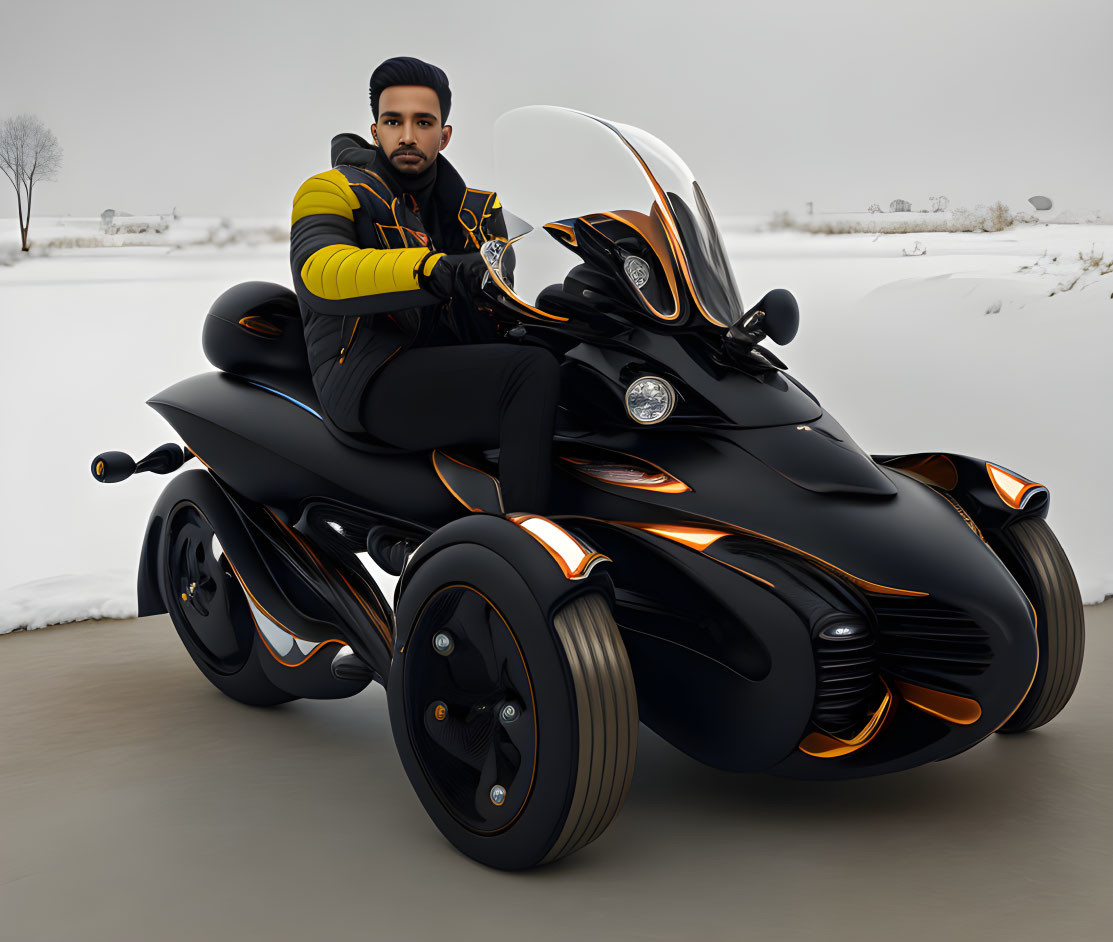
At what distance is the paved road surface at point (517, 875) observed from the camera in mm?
2090

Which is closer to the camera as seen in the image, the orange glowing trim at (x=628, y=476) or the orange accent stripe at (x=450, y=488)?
the orange glowing trim at (x=628, y=476)

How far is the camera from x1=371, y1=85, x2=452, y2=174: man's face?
9.29ft

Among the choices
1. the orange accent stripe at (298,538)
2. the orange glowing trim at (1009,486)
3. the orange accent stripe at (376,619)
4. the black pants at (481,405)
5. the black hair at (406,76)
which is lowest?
the orange accent stripe at (376,619)

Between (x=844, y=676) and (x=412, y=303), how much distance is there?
1.10 m

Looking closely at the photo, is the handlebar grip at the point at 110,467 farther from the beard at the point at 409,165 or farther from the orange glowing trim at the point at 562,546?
the orange glowing trim at the point at 562,546

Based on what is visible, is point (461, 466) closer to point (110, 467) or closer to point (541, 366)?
point (541, 366)

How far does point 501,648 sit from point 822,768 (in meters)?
0.64

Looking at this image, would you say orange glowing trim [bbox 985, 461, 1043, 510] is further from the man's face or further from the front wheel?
the front wheel

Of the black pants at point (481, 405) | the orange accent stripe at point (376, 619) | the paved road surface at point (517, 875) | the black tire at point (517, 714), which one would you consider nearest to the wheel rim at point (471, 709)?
the black tire at point (517, 714)

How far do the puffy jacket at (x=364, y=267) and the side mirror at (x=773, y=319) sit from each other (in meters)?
0.63

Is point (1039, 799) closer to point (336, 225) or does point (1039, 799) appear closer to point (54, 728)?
point (336, 225)

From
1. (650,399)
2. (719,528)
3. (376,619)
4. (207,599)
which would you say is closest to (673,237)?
(650,399)

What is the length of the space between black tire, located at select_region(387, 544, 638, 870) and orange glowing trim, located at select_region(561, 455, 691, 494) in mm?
319

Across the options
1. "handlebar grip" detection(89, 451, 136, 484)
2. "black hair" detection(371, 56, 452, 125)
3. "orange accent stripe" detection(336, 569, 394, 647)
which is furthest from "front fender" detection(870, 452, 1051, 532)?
"handlebar grip" detection(89, 451, 136, 484)
